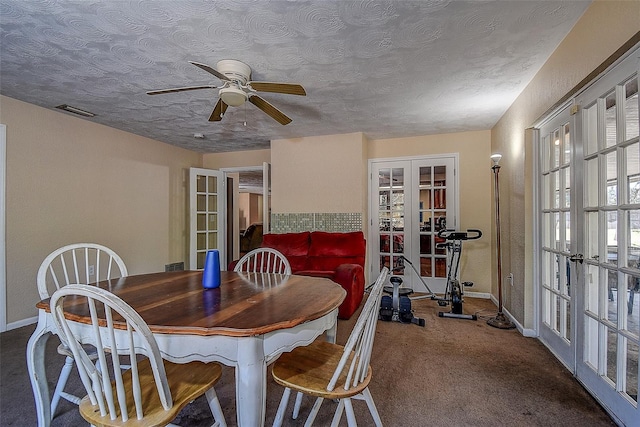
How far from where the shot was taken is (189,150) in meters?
5.40

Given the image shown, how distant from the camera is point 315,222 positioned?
179 inches

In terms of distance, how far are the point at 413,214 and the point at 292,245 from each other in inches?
73.6

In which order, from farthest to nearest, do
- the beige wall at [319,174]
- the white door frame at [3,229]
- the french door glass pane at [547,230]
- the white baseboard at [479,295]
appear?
the beige wall at [319,174], the white baseboard at [479,295], the white door frame at [3,229], the french door glass pane at [547,230]

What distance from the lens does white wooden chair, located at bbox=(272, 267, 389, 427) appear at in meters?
1.19

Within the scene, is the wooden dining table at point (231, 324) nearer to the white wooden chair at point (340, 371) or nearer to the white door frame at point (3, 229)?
the white wooden chair at point (340, 371)

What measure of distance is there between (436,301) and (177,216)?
428 cm

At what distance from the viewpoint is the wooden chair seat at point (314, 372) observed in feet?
4.00

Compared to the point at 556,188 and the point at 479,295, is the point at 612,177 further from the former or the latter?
the point at 479,295

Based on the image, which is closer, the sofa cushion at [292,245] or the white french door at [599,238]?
the white french door at [599,238]

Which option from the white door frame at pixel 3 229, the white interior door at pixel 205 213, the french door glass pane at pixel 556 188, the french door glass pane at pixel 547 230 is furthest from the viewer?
the white interior door at pixel 205 213

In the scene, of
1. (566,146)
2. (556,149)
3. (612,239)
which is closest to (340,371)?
(612,239)

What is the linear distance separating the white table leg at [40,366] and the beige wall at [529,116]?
10.1ft

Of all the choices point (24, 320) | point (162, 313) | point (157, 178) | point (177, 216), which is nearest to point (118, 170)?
point (157, 178)

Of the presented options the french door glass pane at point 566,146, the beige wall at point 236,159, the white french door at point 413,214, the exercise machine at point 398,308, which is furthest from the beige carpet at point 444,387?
the beige wall at point 236,159
